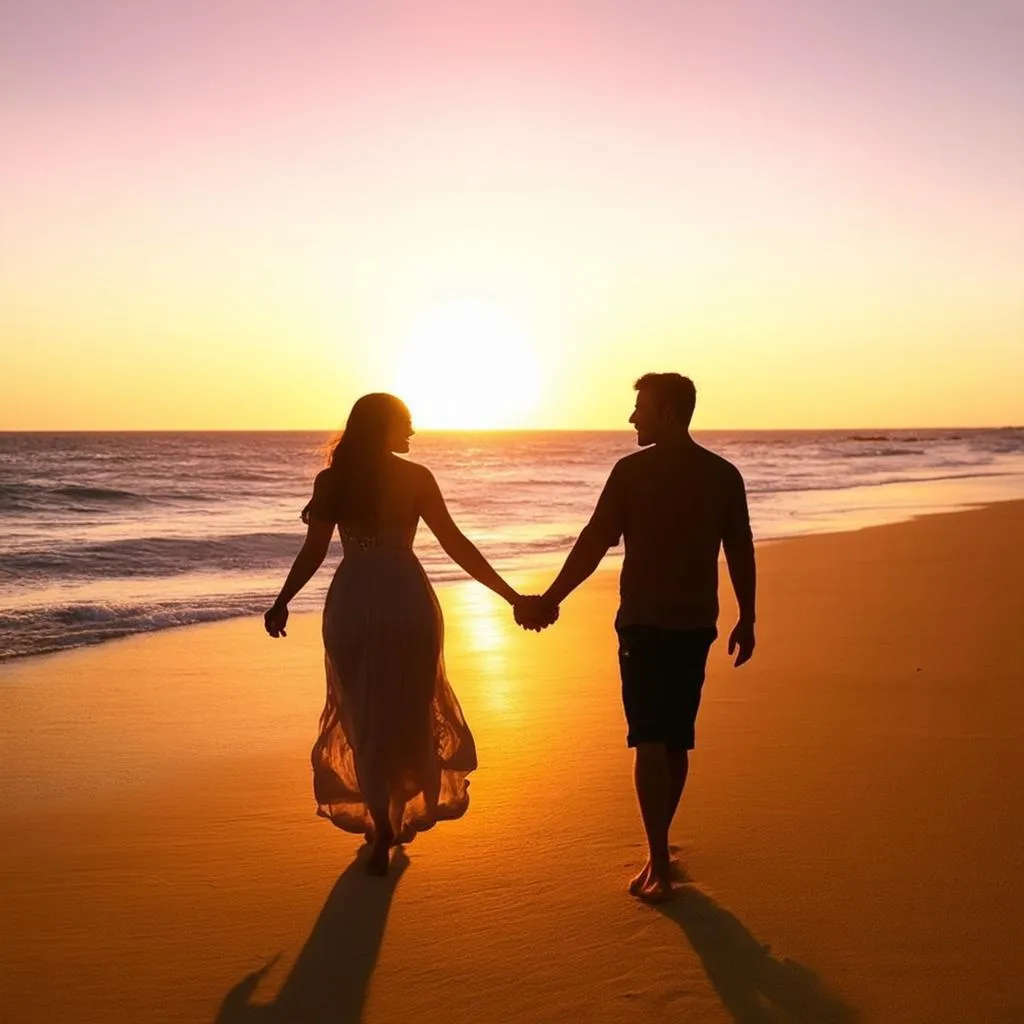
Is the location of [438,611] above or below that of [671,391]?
below

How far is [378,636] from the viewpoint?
459cm

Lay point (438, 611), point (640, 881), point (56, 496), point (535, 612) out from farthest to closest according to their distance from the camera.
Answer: point (56, 496) → point (535, 612) → point (438, 611) → point (640, 881)

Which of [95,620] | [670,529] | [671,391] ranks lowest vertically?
[95,620]

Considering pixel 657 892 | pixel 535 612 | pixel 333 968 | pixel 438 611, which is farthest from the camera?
pixel 535 612

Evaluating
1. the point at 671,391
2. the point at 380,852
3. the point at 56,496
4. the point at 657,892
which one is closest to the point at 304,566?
the point at 380,852

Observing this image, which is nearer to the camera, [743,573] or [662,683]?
[662,683]

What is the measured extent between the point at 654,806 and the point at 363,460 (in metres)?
1.65

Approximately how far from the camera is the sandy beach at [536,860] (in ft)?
11.3

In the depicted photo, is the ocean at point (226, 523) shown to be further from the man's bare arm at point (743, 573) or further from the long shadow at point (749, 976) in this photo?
the long shadow at point (749, 976)

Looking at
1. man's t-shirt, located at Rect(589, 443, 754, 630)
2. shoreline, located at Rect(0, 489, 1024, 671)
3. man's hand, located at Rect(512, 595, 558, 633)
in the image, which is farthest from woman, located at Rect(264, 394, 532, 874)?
shoreline, located at Rect(0, 489, 1024, 671)

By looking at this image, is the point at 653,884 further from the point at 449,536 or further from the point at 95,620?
the point at 95,620

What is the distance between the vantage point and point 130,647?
940cm

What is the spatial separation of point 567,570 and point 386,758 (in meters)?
1.00

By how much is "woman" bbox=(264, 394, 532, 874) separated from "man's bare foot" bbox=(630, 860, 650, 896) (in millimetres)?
883
